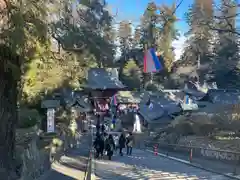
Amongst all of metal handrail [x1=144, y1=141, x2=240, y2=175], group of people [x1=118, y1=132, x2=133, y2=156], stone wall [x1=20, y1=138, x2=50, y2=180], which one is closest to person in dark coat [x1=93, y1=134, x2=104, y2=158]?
group of people [x1=118, y1=132, x2=133, y2=156]

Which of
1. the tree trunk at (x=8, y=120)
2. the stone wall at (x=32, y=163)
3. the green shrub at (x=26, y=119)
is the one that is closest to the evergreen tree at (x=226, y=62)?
the green shrub at (x=26, y=119)

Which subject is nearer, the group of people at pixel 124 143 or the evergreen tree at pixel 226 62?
the group of people at pixel 124 143

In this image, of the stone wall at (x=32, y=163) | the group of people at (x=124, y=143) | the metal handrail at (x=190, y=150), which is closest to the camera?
the stone wall at (x=32, y=163)

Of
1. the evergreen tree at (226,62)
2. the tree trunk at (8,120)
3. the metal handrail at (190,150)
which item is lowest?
the metal handrail at (190,150)

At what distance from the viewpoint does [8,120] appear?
29.0 feet

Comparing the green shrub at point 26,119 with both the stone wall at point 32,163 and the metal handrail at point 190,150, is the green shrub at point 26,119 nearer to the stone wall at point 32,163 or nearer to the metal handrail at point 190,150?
the stone wall at point 32,163

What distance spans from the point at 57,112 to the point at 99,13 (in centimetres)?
1874

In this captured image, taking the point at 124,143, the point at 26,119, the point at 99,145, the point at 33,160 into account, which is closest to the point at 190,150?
the point at 99,145

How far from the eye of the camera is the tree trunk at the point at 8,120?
8672mm

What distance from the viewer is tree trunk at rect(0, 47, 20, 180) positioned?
28.5ft

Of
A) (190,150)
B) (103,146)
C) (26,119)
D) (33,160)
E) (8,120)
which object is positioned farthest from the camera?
(103,146)

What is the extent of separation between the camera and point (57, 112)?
25547 mm

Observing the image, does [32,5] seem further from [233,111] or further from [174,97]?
[174,97]

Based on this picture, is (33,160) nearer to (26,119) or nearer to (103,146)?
(26,119)
